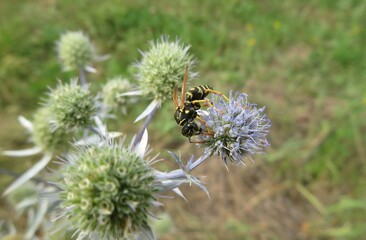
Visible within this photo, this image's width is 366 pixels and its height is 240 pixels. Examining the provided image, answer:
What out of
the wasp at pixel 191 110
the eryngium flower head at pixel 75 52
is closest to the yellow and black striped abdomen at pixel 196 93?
the wasp at pixel 191 110

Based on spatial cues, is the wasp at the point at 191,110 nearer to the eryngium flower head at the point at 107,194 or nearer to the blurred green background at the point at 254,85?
the eryngium flower head at the point at 107,194

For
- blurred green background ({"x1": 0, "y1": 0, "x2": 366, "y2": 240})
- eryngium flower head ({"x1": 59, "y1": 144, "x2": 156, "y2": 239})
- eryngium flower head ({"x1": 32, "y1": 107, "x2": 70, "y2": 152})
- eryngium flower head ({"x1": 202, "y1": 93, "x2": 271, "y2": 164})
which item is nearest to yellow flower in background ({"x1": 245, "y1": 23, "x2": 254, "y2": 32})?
blurred green background ({"x1": 0, "y1": 0, "x2": 366, "y2": 240})

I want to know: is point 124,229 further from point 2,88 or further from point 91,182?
point 2,88

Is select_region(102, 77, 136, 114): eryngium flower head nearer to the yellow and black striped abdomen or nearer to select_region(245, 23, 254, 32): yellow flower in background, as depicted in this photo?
the yellow and black striped abdomen

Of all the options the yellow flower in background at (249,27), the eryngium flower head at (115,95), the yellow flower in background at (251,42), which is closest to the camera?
the eryngium flower head at (115,95)

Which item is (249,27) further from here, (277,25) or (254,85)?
(254,85)

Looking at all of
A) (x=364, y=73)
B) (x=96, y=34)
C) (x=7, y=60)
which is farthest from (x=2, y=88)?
(x=364, y=73)

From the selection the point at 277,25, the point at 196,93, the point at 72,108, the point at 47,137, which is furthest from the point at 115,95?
the point at 277,25
